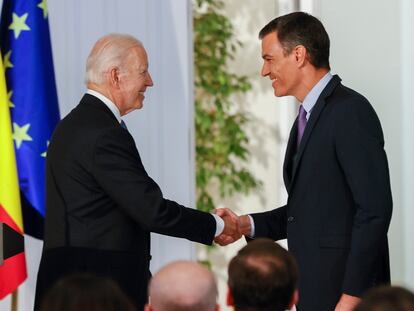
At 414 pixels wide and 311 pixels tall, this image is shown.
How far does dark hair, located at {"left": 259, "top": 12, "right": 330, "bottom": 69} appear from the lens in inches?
136

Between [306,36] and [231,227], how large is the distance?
79 centimetres

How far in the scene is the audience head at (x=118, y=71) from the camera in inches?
136

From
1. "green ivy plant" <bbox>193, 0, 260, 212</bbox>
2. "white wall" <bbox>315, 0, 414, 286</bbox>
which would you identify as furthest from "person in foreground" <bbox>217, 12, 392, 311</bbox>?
"green ivy plant" <bbox>193, 0, 260, 212</bbox>

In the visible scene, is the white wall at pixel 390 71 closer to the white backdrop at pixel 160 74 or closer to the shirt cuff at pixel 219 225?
the white backdrop at pixel 160 74

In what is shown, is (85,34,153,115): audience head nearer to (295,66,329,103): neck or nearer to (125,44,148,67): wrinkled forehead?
(125,44,148,67): wrinkled forehead

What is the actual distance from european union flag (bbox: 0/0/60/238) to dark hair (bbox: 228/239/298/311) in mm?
2025

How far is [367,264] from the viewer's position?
3.14m

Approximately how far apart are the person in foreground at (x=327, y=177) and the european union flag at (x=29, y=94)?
1112 mm

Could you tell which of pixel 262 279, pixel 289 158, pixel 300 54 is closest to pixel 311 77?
pixel 300 54

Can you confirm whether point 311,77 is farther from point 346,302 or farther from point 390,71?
point 390,71

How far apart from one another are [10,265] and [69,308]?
2287 mm

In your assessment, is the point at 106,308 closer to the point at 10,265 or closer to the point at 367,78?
the point at 10,265

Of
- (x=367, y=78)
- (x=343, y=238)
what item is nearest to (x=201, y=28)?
(x=367, y=78)

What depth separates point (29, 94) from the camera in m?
4.20
